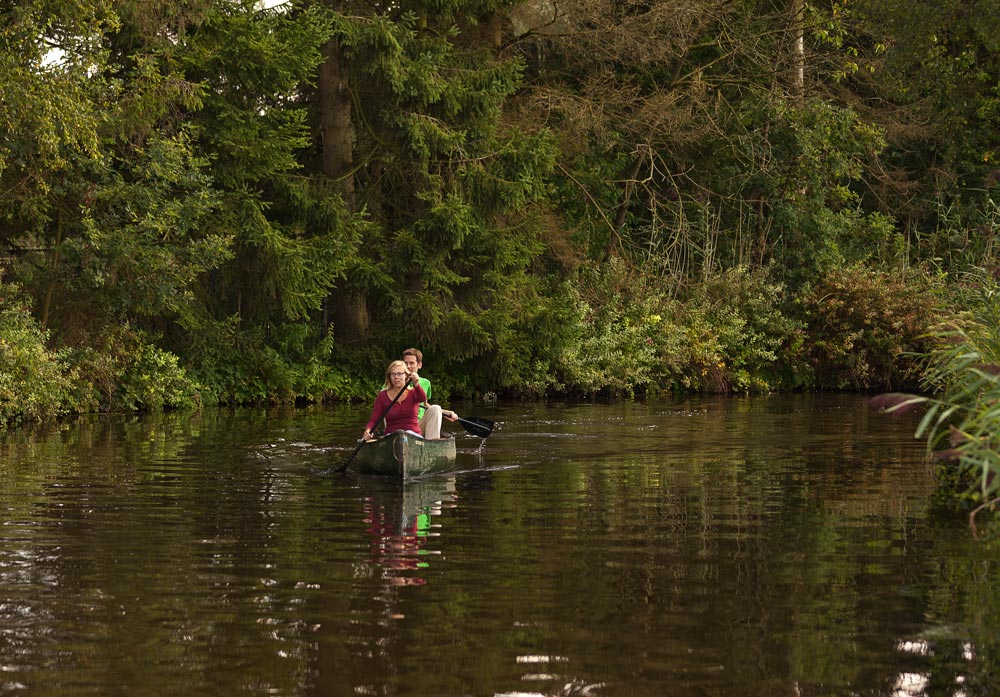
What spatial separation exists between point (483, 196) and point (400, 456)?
15.4 meters

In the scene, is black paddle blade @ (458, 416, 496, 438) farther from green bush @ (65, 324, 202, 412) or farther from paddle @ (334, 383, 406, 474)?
green bush @ (65, 324, 202, 412)

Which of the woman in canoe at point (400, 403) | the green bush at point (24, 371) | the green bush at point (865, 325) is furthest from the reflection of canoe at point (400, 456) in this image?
the green bush at point (865, 325)

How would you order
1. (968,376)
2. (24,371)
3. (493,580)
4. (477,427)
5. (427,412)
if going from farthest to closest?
1. (24,371)
2. (477,427)
3. (427,412)
4. (968,376)
5. (493,580)

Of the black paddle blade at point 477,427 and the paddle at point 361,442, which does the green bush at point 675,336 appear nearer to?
the black paddle blade at point 477,427

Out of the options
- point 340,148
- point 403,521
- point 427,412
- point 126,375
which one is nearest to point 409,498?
point 403,521

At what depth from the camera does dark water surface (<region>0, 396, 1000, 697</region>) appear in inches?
300

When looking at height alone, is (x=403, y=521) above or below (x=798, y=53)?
below

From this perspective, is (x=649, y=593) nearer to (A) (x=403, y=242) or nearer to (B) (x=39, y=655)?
(B) (x=39, y=655)

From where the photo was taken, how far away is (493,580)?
10141mm

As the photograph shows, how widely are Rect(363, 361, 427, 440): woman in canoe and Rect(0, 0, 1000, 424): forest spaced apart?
6620mm

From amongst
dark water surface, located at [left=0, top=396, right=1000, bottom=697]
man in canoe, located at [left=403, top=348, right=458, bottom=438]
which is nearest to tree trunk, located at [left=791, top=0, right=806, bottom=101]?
dark water surface, located at [left=0, top=396, right=1000, bottom=697]

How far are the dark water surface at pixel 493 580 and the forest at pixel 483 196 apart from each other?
485 cm

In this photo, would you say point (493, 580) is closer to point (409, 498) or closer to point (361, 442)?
point (409, 498)

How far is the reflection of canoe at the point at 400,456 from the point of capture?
16.8 meters
